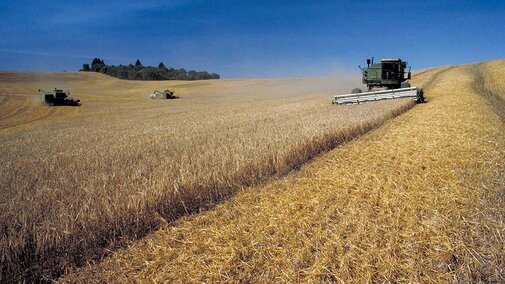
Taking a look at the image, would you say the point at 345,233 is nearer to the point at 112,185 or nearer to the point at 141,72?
the point at 112,185

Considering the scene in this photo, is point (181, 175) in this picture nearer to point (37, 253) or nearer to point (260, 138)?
point (37, 253)

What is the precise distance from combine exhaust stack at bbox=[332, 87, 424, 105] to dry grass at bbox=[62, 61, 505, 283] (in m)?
12.5

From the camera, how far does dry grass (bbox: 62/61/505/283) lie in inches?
121

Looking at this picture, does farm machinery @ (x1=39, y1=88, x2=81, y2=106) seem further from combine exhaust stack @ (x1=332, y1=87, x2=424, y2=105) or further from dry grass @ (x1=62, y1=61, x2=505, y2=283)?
dry grass @ (x1=62, y1=61, x2=505, y2=283)

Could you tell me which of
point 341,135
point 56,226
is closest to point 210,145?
point 341,135

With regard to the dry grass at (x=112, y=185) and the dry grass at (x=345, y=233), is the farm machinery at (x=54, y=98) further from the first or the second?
the dry grass at (x=345, y=233)

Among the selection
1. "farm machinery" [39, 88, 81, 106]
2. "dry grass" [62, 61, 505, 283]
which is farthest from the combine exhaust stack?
"farm machinery" [39, 88, 81, 106]

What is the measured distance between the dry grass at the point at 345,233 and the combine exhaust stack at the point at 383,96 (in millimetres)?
12523

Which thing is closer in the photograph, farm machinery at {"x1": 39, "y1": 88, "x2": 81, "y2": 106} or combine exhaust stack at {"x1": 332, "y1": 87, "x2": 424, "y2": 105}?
combine exhaust stack at {"x1": 332, "y1": 87, "x2": 424, "y2": 105}

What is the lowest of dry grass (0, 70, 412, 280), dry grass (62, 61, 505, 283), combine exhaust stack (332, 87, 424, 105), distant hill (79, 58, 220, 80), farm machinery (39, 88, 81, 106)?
dry grass (62, 61, 505, 283)

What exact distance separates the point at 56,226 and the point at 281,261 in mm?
2258

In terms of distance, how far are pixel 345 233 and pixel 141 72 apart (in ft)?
330

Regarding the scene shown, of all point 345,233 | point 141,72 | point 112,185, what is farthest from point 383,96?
point 141,72

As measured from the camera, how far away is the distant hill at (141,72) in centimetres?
9606
